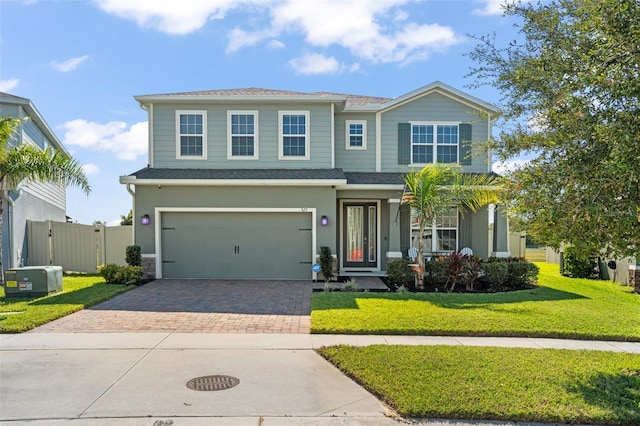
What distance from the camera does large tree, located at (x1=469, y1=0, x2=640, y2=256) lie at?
417cm

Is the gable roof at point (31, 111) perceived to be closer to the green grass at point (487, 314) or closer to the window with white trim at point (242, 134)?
the window with white trim at point (242, 134)

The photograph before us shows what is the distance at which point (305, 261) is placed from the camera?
1324 centimetres

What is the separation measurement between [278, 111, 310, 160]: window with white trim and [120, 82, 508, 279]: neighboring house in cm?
3

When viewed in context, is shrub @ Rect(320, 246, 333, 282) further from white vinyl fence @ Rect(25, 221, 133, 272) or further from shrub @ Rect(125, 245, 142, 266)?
white vinyl fence @ Rect(25, 221, 133, 272)

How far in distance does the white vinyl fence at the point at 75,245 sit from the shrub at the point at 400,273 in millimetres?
9441

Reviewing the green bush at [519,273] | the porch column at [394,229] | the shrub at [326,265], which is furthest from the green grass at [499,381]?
the porch column at [394,229]

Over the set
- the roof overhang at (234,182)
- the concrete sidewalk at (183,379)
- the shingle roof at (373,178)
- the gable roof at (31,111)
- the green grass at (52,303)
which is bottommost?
the concrete sidewalk at (183,379)

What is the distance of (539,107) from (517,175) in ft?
2.92

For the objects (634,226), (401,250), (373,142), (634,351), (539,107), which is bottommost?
(634,351)

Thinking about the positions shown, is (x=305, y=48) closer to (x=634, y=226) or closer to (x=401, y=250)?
(x=401, y=250)

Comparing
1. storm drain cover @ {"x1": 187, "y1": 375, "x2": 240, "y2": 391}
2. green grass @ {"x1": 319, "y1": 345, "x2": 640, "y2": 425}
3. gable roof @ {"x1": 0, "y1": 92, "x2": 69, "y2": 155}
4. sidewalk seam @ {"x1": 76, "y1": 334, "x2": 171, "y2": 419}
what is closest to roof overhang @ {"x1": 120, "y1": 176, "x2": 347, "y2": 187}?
gable roof @ {"x1": 0, "y1": 92, "x2": 69, "y2": 155}

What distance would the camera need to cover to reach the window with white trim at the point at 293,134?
13578 mm

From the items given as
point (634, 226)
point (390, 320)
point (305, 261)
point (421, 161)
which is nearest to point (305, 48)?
point (421, 161)

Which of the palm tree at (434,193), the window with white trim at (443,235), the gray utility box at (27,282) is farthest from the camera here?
the window with white trim at (443,235)
